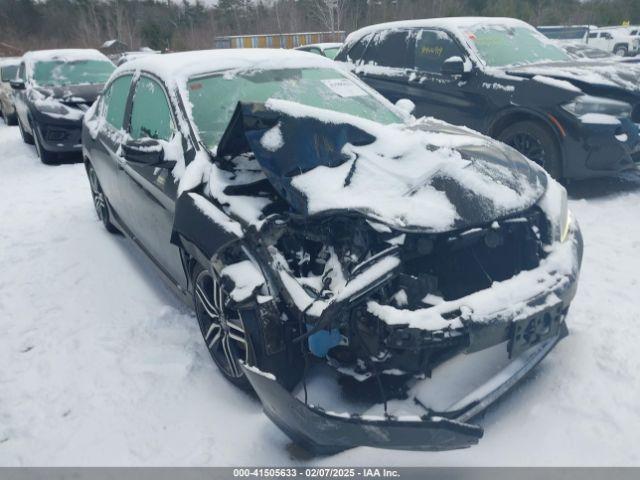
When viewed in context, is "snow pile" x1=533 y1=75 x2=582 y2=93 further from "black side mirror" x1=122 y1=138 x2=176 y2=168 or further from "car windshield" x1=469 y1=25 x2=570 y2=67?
"black side mirror" x1=122 y1=138 x2=176 y2=168

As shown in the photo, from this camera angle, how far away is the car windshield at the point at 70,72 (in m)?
8.59

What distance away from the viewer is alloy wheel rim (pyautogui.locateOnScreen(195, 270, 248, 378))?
241 cm

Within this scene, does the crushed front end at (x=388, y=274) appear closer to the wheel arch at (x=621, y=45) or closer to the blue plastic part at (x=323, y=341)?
the blue plastic part at (x=323, y=341)

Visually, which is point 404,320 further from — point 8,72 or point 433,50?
point 8,72

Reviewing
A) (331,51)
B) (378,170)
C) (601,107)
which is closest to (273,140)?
(378,170)

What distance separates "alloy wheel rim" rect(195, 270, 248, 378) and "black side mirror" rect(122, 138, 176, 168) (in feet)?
2.40

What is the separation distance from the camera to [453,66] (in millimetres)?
5277

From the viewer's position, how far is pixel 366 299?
1.94m

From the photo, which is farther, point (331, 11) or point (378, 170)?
point (331, 11)

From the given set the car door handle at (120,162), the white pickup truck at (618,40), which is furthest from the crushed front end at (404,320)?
the white pickup truck at (618,40)

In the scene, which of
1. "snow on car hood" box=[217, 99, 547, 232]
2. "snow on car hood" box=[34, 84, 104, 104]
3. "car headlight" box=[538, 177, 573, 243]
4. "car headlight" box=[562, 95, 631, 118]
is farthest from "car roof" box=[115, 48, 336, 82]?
"snow on car hood" box=[34, 84, 104, 104]

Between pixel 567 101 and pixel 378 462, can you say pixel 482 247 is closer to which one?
pixel 378 462

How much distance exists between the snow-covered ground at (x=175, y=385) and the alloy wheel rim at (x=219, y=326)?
6.1 inches

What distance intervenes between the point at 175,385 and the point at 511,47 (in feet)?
17.0
